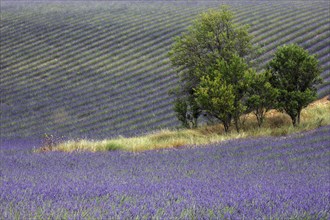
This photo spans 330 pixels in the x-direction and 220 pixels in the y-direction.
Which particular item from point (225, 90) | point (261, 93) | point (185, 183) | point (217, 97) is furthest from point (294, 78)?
point (185, 183)

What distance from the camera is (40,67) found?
3136 centimetres

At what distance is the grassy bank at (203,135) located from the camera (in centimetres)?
1497

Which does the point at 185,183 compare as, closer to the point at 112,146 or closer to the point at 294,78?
the point at 112,146

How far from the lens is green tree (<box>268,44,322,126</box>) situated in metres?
17.4

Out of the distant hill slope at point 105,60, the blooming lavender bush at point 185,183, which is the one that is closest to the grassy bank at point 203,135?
the blooming lavender bush at point 185,183

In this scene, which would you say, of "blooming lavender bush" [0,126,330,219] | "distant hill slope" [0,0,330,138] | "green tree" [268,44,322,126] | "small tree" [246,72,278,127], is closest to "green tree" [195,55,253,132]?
"small tree" [246,72,278,127]

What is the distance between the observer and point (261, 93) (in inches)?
700

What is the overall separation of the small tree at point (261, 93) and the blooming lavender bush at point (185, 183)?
3274mm

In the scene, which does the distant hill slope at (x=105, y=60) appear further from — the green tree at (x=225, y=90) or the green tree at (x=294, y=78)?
the green tree at (x=294, y=78)

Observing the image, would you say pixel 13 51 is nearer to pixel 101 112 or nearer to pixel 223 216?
pixel 101 112

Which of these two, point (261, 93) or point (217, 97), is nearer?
point (217, 97)

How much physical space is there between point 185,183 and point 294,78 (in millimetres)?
11595

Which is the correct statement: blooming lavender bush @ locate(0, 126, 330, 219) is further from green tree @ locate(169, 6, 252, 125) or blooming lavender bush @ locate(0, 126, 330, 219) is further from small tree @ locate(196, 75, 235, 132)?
green tree @ locate(169, 6, 252, 125)

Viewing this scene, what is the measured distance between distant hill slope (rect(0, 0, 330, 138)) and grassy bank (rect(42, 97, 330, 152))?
3.10 m
